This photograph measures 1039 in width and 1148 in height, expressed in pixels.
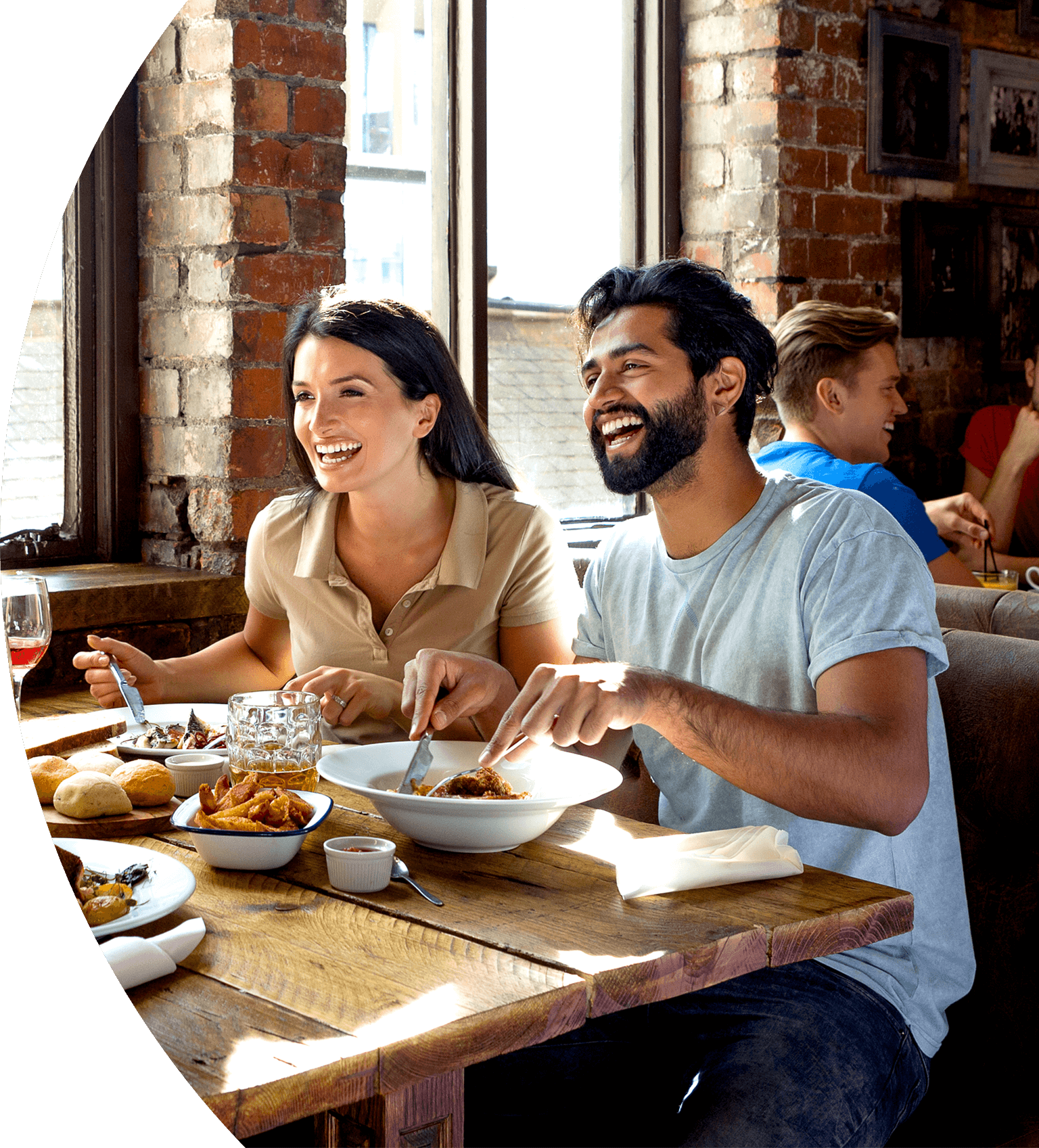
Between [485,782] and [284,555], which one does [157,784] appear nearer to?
[485,782]

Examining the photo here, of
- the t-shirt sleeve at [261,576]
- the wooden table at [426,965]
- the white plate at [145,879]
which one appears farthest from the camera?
the t-shirt sleeve at [261,576]

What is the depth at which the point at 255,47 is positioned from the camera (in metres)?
2.43

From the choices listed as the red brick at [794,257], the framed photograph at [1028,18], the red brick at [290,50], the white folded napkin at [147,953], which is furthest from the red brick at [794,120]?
the white folded napkin at [147,953]

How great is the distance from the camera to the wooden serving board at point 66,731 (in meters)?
1.65

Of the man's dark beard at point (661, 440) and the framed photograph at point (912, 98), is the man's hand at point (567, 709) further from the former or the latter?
the framed photograph at point (912, 98)

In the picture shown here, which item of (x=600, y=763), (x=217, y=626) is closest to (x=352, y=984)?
(x=600, y=763)

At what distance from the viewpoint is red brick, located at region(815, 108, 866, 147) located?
3393mm

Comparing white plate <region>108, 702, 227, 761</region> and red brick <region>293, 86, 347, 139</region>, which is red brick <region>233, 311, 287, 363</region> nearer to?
red brick <region>293, 86, 347, 139</region>

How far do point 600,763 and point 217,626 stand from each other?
1.29 metres

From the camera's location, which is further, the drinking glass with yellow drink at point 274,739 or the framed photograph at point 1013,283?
the framed photograph at point 1013,283

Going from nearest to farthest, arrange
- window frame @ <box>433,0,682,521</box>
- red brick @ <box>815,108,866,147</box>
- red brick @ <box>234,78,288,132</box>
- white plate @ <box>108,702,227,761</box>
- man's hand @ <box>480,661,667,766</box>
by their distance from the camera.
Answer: man's hand @ <box>480,661,667,766</box>, white plate @ <box>108,702,227,761</box>, red brick @ <box>234,78,288,132</box>, window frame @ <box>433,0,682,521</box>, red brick @ <box>815,108,866,147</box>

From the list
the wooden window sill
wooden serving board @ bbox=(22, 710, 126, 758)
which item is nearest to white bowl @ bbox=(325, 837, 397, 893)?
wooden serving board @ bbox=(22, 710, 126, 758)

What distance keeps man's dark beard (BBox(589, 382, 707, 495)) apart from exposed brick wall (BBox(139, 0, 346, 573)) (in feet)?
3.38

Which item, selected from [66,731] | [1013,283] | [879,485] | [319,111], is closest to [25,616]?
[66,731]
